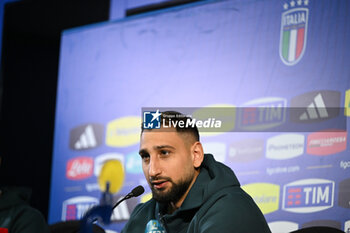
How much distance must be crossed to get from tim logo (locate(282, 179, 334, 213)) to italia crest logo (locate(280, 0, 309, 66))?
66 cm

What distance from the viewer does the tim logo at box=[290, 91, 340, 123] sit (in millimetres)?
2783

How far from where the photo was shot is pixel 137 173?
11.9ft

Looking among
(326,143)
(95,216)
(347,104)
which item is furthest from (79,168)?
(95,216)

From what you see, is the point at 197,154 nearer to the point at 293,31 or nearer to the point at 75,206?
the point at 293,31

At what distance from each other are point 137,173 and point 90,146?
0.51 metres

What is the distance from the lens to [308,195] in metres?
2.83

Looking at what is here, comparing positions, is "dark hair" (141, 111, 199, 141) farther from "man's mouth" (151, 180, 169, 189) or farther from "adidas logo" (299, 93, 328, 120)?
"adidas logo" (299, 93, 328, 120)

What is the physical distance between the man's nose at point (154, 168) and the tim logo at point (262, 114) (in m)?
0.99

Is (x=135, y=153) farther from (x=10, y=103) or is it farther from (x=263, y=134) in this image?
(x=10, y=103)

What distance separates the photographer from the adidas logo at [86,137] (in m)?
3.90

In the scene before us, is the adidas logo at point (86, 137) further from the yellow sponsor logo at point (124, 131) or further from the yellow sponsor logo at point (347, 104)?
the yellow sponsor logo at point (347, 104)

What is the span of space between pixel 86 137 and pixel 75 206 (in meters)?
0.50

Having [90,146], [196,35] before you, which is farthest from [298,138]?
[90,146]

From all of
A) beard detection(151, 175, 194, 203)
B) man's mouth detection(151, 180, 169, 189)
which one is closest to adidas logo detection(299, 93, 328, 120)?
beard detection(151, 175, 194, 203)
